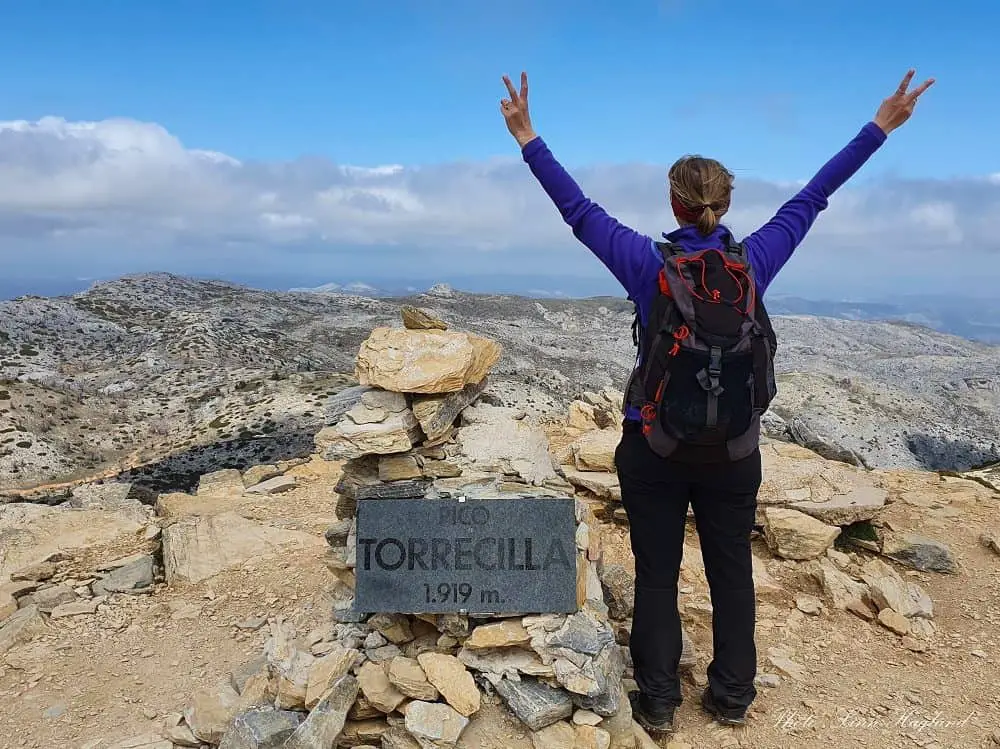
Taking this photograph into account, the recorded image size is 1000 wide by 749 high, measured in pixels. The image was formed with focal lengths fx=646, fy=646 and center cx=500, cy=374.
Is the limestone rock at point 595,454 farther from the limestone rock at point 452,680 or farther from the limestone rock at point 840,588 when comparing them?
the limestone rock at point 452,680

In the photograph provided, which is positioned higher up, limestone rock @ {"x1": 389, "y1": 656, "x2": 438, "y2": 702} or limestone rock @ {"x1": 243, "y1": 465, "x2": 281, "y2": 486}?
limestone rock @ {"x1": 389, "y1": 656, "x2": 438, "y2": 702}

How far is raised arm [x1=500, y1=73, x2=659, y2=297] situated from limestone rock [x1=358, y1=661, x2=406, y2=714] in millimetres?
3617

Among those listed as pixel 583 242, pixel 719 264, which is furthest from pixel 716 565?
pixel 583 242

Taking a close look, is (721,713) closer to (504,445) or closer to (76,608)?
(504,445)

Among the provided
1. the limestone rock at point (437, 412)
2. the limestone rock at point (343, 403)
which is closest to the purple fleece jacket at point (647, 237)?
the limestone rock at point (437, 412)

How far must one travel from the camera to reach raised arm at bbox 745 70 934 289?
4387 millimetres

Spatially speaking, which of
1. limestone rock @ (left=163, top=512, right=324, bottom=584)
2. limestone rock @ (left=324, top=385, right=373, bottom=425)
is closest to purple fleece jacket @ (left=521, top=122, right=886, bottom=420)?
limestone rock @ (left=324, top=385, right=373, bottom=425)

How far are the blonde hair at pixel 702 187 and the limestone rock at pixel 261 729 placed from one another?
4731mm

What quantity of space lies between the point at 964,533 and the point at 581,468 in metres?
5.86

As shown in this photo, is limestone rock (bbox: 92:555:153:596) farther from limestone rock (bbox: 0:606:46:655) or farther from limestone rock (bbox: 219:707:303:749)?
limestone rock (bbox: 219:707:303:749)

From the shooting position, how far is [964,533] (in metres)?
9.84

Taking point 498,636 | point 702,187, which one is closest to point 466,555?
point 498,636

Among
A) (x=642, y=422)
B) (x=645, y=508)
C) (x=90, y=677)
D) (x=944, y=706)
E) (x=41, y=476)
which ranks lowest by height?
(x=41, y=476)

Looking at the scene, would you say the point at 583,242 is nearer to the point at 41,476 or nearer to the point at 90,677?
the point at 90,677
